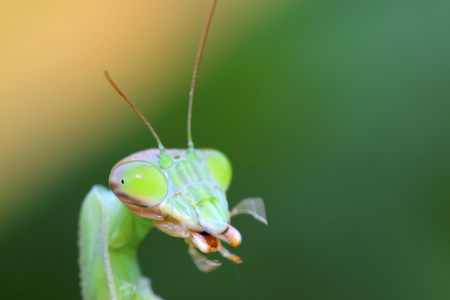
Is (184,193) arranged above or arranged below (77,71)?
below

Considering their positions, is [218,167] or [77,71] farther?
[77,71]

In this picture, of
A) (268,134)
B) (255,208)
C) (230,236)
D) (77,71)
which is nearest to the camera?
(230,236)

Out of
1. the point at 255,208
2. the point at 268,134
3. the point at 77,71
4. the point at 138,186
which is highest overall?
the point at 77,71

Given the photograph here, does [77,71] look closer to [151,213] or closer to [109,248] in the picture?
[109,248]

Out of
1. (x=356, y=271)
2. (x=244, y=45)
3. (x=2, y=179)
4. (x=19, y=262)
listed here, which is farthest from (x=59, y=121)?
(x=356, y=271)

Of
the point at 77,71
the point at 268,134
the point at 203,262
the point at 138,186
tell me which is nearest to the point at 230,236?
the point at 203,262

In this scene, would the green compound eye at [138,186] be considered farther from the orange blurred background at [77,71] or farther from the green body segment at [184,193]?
the orange blurred background at [77,71]

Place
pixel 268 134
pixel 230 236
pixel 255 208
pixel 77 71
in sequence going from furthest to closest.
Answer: pixel 77 71 < pixel 268 134 < pixel 255 208 < pixel 230 236

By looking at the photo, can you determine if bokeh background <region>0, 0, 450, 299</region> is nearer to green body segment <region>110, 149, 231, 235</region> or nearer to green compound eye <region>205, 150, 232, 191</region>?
green compound eye <region>205, 150, 232, 191</region>

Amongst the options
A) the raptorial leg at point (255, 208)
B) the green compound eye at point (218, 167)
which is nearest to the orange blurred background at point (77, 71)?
the green compound eye at point (218, 167)
